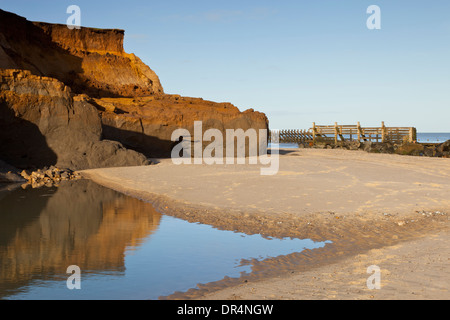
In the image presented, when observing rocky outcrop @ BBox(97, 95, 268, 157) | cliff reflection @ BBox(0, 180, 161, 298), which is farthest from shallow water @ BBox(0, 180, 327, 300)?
rocky outcrop @ BBox(97, 95, 268, 157)

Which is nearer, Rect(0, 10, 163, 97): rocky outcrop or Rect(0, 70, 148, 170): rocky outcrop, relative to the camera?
Rect(0, 70, 148, 170): rocky outcrop

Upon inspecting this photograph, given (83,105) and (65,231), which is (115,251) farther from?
(83,105)

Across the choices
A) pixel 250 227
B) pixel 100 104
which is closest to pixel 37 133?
pixel 100 104

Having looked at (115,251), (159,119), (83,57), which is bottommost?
(115,251)

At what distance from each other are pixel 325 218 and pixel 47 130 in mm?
13604

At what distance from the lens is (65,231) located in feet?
24.3

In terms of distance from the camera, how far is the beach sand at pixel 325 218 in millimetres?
4373

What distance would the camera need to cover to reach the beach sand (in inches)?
172

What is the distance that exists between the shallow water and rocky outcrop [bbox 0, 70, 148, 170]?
26.2 ft

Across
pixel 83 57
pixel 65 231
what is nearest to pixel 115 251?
pixel 65 231

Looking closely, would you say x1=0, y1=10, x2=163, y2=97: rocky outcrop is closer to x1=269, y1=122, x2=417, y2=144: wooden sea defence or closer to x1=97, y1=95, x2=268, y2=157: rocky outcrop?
→ x1=97, y1=95, x2=268, y2=157: rocky outcrop

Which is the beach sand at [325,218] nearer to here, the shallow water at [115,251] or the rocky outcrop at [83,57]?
the shallow water at [115,251]

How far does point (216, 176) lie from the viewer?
14.0 m
